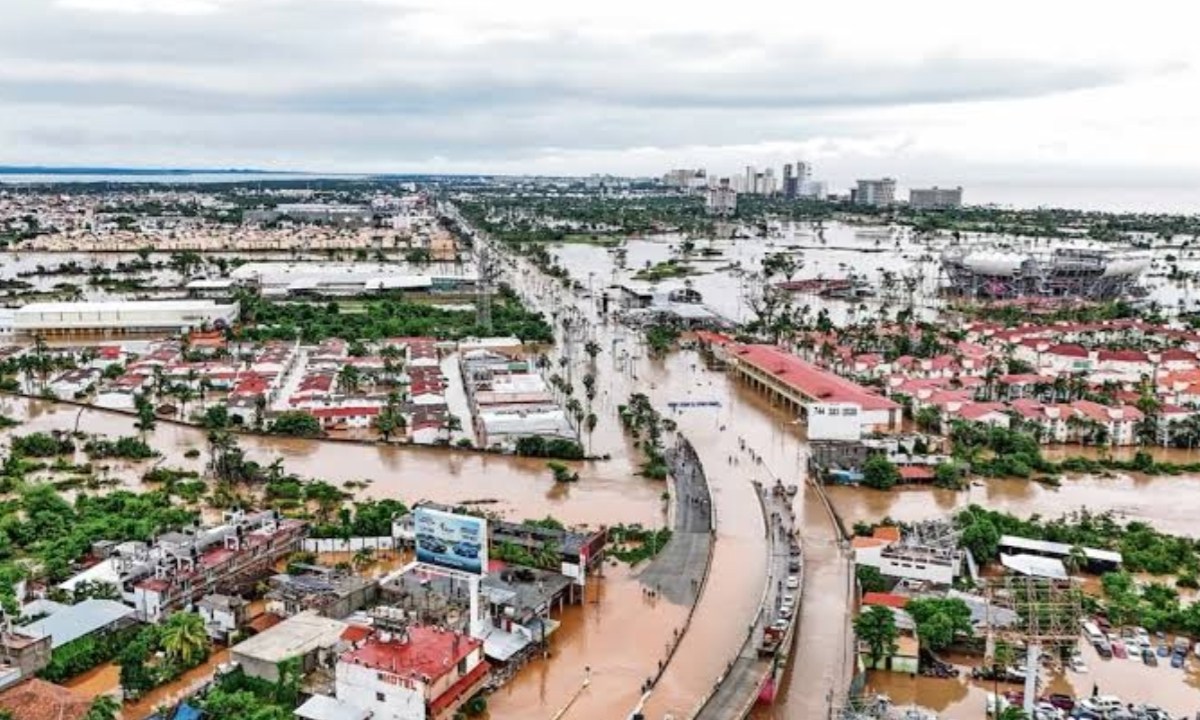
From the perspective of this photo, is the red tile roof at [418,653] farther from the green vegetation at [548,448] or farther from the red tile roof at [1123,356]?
the red tile roof at [1123,356]

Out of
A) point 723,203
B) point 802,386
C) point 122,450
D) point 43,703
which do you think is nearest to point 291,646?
point 43,703

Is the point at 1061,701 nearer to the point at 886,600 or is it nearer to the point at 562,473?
the point at 886,600

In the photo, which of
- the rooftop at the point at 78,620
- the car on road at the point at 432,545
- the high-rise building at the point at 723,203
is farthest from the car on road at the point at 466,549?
the high-rise building at the point at 723,203

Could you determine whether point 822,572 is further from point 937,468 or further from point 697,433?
point 697,433

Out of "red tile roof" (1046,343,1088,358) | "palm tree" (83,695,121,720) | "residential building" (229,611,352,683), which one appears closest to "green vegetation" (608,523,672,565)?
"residential building" (229,611,352,683)

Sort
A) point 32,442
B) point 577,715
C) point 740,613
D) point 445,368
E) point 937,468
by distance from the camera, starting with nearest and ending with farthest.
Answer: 1. point 577,715
2. point 740,613
3. point 937,468
4. point 32,442
5. point 445,368

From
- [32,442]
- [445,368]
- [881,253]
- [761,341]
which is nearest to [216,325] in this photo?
[445,368]
